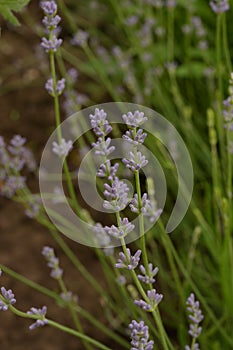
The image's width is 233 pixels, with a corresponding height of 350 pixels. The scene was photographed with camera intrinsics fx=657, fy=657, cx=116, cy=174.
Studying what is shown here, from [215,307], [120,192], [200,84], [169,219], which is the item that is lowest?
[215,307]

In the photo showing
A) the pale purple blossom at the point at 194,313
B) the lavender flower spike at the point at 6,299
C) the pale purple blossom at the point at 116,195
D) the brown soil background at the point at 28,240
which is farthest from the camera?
the brown soil background at the point at 28,240

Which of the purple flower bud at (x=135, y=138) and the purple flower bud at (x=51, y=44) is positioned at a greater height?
the purple flower bud at (x=51, y=44)

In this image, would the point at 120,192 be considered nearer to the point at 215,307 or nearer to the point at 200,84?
the point at 215,307

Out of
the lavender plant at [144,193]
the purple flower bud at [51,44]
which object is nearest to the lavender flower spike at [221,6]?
the lavender plant at [144,193]

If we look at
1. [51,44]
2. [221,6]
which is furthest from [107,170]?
[221,6]

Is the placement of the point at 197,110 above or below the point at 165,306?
above

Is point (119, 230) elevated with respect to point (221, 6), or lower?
lower

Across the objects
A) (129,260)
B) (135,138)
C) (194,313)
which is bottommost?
(194,313)

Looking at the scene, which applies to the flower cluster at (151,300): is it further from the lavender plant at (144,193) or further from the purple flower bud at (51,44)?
the purple flower bud at (51,44)

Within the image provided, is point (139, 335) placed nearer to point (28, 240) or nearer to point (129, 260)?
point (129, 260)

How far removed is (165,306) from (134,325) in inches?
35.6

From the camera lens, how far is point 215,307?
2.10 meters

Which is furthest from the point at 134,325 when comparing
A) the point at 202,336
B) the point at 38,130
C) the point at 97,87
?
the point at 97,87

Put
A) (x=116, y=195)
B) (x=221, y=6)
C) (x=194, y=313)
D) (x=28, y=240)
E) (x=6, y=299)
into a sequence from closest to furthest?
(x=116, y=195)
(x=6, y=299)
(x=194, y=313)
(x=221, y=6)
(x=28, y=240)
